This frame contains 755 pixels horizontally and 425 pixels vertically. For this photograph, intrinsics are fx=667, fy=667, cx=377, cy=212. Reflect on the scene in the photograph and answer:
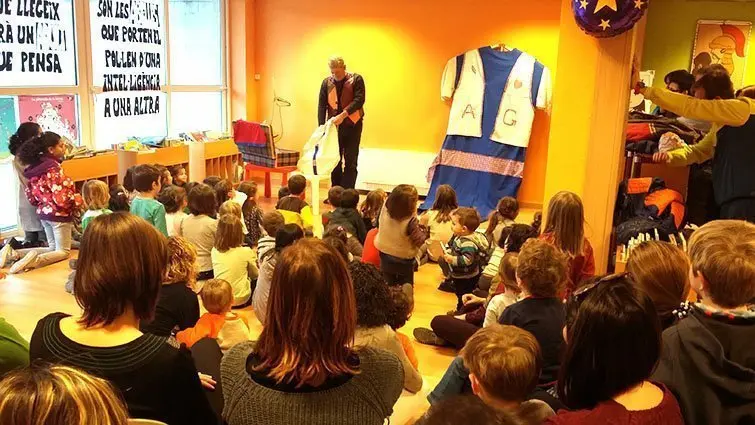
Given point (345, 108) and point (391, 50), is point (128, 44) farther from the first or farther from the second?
point (391, 50)

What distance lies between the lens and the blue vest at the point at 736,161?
330 cm

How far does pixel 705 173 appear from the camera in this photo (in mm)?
3930

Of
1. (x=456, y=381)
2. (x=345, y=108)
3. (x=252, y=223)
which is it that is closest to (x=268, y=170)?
(x=345, y=108)

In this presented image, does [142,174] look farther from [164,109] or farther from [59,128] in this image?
[164,109]

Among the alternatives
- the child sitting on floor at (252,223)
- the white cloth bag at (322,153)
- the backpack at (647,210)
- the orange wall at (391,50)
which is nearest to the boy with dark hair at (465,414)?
the backpack at (647,210)

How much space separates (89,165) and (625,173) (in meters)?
4.36

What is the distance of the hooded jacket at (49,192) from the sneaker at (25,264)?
32cm

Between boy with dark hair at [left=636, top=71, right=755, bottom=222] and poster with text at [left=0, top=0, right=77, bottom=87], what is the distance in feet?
15.4

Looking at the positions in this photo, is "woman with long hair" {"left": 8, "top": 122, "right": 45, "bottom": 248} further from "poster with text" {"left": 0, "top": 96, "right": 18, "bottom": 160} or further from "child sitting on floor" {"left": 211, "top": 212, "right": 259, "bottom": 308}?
"child sitting on floor" {"left": 211, "top": 212, "right": 259, "bottom": 308}

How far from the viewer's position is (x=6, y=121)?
536 centimetres

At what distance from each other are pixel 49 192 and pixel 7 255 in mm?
524

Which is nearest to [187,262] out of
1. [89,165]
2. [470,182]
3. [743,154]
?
[743,154]

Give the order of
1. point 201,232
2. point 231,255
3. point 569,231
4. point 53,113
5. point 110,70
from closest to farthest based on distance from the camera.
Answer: point 569,231 < point 231,255 < point 201,232 < point 53,113 < point 110,70

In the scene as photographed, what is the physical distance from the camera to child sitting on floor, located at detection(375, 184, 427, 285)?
151 inches
